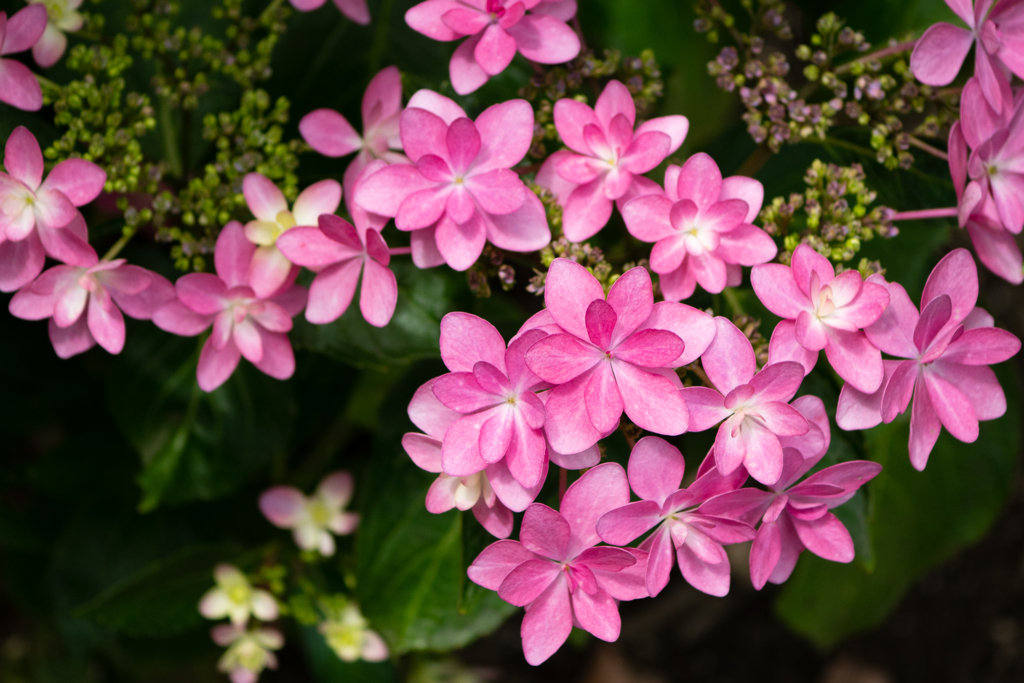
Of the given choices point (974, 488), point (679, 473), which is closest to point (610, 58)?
point (679, 473)

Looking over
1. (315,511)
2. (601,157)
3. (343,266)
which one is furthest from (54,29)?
(315,511)

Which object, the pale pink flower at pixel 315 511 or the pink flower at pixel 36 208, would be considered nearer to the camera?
the pink flower at pixel 36 208

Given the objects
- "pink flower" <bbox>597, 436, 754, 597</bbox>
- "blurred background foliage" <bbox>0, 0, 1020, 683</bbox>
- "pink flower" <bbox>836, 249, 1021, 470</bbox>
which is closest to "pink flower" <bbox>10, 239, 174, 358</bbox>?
"blurred background foliage" <bbox>0, 0, 1020, 683</bbox>

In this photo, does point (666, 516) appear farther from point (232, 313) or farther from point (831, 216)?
point (232, 313)

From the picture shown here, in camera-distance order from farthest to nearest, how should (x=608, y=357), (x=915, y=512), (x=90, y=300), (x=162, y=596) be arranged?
(x=915, y=512) < (x=162, y=596) < (x=90, y=300) < (x=608, y=357)

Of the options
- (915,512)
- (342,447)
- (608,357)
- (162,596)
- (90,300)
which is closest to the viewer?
(608,357)

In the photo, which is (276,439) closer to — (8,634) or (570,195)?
(570,195)

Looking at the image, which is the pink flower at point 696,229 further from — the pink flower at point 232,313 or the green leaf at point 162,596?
the green leaf at point 162,596

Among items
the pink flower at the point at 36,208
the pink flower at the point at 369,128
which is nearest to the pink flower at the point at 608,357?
the pink flower at the point at 369,128
